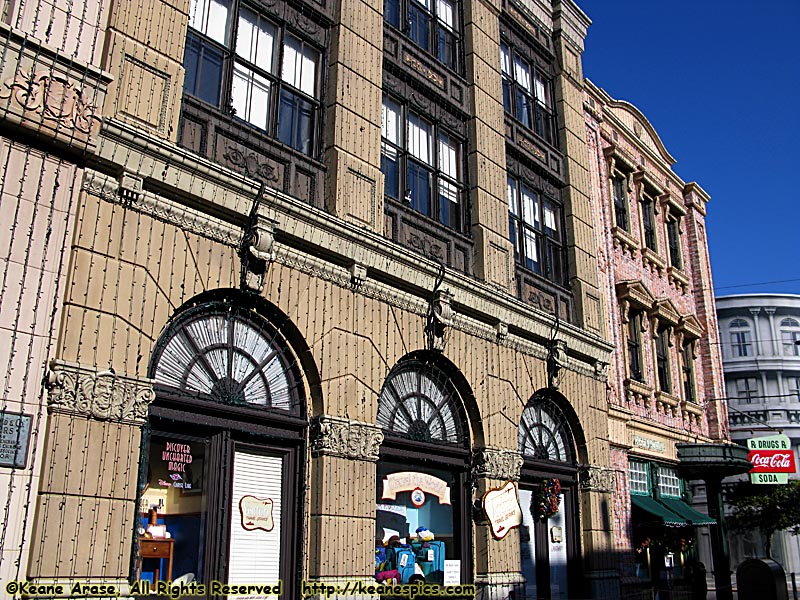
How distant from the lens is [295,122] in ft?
44.0

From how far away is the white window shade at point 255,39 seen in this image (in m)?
12.7

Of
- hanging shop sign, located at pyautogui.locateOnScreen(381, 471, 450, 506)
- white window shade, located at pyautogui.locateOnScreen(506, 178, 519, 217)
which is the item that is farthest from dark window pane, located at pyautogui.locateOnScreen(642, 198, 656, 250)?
hanging shop sign, located at pyautogui.locateOnScreen(381, 471, 450, 506)

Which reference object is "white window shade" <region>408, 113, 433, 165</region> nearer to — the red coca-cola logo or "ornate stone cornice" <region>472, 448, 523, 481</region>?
"ornate stone cornice" <region>472, 448, 523, 481</region>

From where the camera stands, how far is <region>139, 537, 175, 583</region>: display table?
998cm

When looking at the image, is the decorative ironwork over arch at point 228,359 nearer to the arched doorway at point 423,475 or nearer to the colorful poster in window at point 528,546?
the arched doorway at point 423,475

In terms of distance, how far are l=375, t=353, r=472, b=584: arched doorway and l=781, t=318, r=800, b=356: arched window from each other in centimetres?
4852

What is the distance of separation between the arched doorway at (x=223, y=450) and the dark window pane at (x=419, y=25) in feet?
26.4

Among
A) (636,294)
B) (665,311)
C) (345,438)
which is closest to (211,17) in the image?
(345,438)

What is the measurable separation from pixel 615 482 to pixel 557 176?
7.89 metres

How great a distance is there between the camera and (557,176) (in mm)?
20500

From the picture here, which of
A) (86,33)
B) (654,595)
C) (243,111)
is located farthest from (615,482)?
(86,33)

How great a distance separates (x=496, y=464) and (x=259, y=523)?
18.5ft

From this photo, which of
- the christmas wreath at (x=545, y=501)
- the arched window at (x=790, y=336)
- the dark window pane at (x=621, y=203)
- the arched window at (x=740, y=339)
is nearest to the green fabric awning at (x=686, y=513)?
the christmas wreath at (x=545, y=501)

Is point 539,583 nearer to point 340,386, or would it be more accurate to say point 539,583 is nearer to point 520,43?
point 340,386
